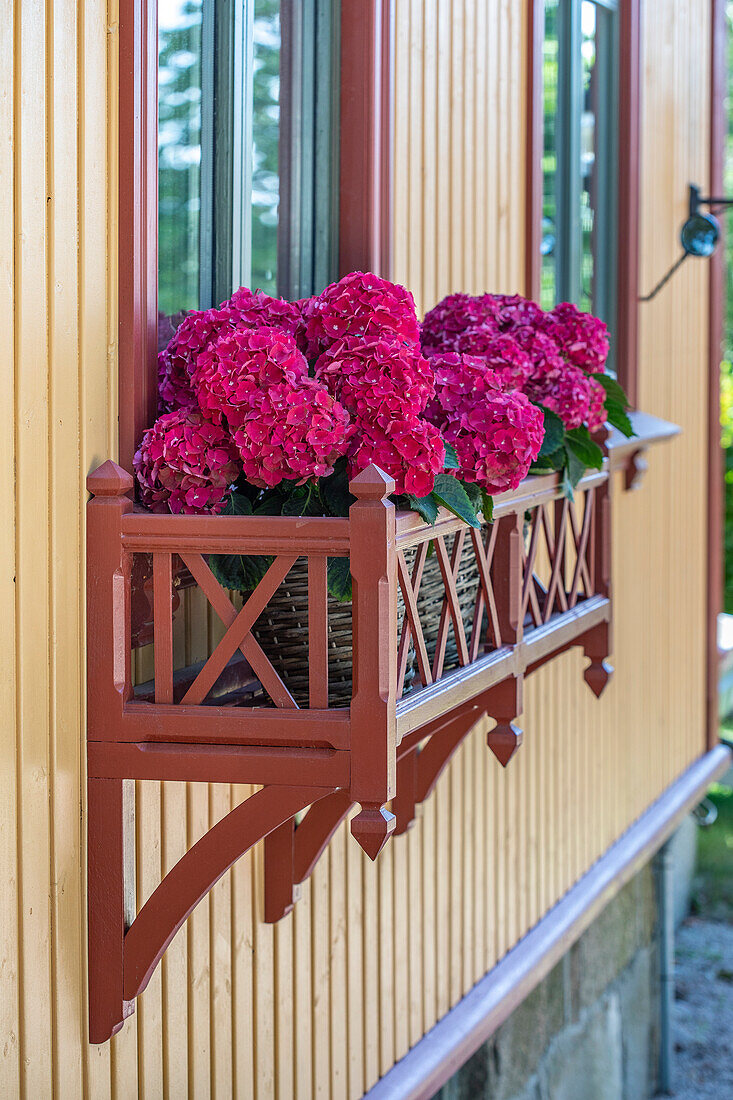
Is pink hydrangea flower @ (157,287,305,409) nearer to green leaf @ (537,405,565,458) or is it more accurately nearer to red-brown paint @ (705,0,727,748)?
green leaf @ (537,405,565,458)

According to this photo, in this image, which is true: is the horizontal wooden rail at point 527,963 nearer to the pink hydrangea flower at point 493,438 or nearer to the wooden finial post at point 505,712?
the wooden finial post at point 505,712

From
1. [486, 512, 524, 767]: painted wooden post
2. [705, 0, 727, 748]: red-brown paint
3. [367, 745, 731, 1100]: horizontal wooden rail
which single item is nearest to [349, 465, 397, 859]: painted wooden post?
[486, 512, 524, 767]: painted wooden post

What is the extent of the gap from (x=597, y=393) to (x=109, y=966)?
3.75 ft

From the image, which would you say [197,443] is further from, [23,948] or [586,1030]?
[586,1030]

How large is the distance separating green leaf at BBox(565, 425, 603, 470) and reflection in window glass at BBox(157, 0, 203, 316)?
0.65 meters

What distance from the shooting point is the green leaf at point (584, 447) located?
1.99 meters

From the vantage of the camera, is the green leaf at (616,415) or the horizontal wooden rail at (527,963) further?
the horizontal wooden rail at (527,963)

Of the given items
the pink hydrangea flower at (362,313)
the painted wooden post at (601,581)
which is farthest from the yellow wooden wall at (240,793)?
the painted wooden post at (601,581)

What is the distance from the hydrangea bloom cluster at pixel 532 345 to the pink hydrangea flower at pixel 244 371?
0.49 meters

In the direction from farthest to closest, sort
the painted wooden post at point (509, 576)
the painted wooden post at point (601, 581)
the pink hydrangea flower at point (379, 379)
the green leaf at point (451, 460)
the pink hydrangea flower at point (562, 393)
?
the painted wooden post at point (601, 581)
the pink hydrangea flower at point (562, 393)
the painted wooden post at point (509, 576)
the green leaf at point (451, 460)
the pink hydrangea flower at point (379, 379)

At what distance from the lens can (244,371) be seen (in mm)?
1408

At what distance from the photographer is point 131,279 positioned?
152cm

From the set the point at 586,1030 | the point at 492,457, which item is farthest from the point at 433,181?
the point at 586,1030

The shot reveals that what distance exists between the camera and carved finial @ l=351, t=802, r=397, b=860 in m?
1.37
